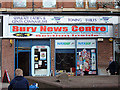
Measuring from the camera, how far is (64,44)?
16250 millimetres

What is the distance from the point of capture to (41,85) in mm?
8656

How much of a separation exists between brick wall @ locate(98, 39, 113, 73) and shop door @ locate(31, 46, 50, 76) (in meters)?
3.78

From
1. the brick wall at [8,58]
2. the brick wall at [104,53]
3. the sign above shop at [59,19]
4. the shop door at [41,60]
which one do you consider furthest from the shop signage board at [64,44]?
the brick wall at [8,58]

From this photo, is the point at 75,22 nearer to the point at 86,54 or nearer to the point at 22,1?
the point at 86,54

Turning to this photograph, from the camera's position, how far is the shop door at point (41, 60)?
1622 cm

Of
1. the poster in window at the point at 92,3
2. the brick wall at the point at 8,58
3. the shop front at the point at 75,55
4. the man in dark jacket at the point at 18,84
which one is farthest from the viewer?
the poster in window at the point at 92,3

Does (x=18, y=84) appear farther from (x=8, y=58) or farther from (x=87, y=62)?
(x=87, y=62)

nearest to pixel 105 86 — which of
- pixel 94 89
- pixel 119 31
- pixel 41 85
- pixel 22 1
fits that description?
pixel 94 89

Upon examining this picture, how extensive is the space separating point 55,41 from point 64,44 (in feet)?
2.25

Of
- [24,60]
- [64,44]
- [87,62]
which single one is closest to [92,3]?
[64,44]

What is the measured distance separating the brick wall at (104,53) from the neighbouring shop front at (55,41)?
74 millimetres

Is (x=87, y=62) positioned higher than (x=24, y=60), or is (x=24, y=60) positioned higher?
(x=24, y=60)

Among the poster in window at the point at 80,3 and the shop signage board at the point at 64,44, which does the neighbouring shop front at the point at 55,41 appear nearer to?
the shop signage board at the point at 64,44

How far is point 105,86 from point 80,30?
9075 millimetres
